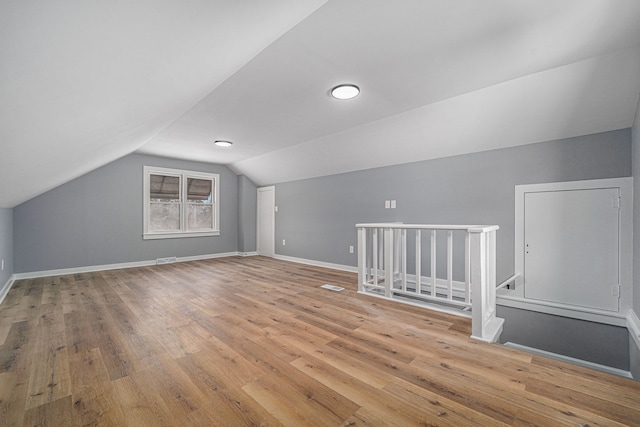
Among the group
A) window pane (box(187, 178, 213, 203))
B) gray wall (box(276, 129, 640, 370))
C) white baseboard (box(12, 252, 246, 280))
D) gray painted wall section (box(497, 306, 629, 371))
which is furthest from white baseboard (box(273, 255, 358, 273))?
gray painted wall section (box(497, 306, 629, 371))

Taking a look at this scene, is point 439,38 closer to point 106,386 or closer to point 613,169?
point 613,169

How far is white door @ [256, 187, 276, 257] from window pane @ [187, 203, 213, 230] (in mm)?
1266

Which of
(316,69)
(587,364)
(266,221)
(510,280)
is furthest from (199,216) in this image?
(587,364)

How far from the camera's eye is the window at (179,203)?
571 cm

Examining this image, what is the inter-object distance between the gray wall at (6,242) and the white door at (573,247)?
22.4 ft

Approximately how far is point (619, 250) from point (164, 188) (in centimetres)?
747

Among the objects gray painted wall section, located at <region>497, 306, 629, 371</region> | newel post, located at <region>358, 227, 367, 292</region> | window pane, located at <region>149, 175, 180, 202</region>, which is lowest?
gray painted wall section, located at <region>497, 306, 629, 371</region>

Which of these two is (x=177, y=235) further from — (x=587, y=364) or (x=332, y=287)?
(x=587, y=364)

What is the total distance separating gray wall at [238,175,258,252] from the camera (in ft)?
22.8

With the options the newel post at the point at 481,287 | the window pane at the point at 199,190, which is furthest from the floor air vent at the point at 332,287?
the window pane at the point at 199,190

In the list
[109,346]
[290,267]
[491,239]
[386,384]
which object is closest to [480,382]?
[386,384]

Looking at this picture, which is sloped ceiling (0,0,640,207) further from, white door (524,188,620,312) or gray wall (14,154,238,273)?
gray wall (14,154,238,273)

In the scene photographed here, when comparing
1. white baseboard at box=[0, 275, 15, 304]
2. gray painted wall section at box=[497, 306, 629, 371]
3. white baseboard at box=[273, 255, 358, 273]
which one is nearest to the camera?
gray painted wall section at box=[497, 306, 629, 371]

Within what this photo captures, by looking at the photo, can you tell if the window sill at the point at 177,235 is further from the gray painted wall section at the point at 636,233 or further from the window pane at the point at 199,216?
the gray painted wall section at the point at 636,233
